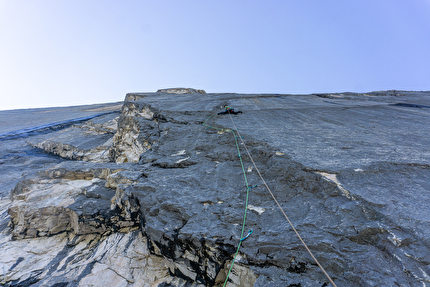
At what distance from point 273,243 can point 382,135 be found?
3.58m

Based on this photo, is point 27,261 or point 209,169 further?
point 209,169

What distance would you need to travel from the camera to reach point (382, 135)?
13.2 feet

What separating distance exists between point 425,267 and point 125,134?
5.71 metres

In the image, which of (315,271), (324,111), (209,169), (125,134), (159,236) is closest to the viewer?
(315,271)

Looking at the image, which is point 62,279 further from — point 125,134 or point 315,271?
point 125,134

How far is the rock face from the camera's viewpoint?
71.0 inches

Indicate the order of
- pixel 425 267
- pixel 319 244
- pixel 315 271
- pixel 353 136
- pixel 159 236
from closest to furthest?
1. pixel 425 267
2. pixel 315 271
3. pixel 319 244
4. pixel 159 236
5. pixel 353 136

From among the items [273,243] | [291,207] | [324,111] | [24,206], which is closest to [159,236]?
[273,243]

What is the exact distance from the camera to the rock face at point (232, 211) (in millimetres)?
1803

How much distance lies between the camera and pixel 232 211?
2.40 m

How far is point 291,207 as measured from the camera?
7.70 feet

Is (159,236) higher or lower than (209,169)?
lower

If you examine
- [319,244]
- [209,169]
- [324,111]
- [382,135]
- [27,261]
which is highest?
[324,111]

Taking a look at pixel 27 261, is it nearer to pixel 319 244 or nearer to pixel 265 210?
pixel 265 210
